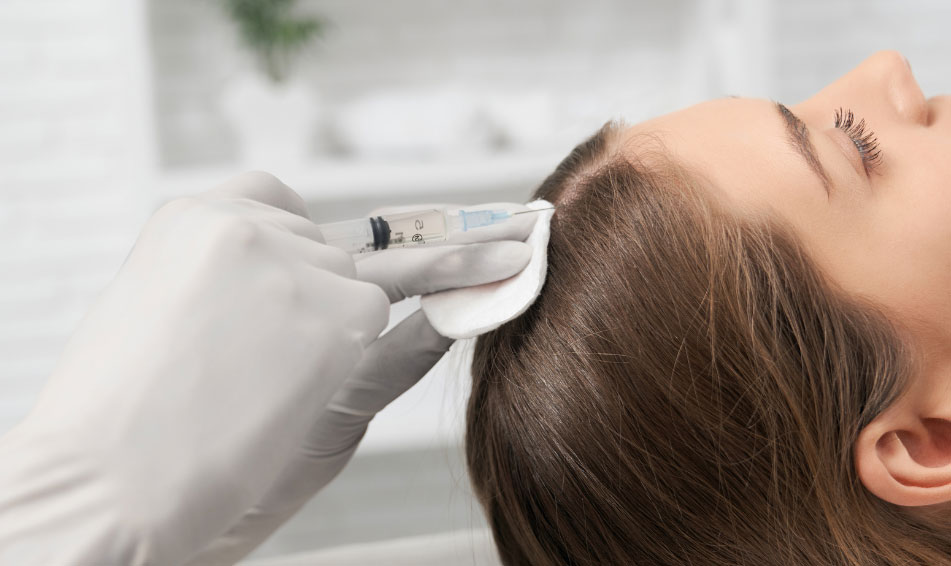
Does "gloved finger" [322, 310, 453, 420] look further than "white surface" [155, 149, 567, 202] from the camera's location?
No

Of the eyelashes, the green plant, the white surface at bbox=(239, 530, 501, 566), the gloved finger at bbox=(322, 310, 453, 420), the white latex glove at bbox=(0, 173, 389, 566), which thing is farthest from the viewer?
the green plant

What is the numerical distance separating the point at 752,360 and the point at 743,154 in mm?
224

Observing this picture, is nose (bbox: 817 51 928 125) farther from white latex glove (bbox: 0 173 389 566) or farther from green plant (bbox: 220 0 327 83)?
green plant (bbox: 220 0 327 83)

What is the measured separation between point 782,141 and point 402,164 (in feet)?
3.14

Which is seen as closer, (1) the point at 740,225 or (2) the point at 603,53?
(1) the point at 740,225

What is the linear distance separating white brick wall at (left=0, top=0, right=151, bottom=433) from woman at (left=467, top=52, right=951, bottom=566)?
4.97ft

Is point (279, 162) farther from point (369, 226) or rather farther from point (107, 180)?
point (369, 226)

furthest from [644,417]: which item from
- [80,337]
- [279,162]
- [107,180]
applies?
[107,180]

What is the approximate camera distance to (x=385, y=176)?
161 cm

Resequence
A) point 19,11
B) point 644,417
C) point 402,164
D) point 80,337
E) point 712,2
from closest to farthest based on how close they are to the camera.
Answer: point 80,337 → point 644,417 → point 402,164 → point 712,2 → point 19,11

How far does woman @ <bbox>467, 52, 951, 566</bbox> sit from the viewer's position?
0.76 meters

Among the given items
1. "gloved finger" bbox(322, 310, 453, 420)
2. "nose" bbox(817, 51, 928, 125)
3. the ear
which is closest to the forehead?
"nose" bbox(817, 51, 928, 125)

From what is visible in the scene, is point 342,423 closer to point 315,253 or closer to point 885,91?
point 315,253

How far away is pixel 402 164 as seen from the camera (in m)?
1.62
